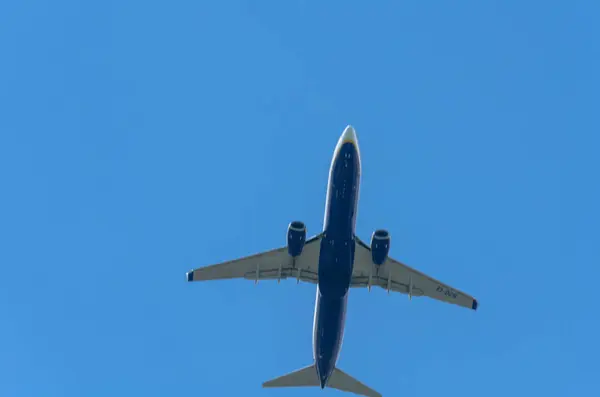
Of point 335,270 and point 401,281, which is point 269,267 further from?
point 401,281

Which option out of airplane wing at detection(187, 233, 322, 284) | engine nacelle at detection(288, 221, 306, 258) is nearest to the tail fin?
airplane wing at detection(187, 233, 322, 284)

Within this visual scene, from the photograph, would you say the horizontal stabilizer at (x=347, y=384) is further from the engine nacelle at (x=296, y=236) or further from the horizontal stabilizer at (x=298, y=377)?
the engine nacelle at (x=296, y=236)

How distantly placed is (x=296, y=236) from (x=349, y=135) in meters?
7.23

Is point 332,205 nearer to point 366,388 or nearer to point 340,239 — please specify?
point 340,239

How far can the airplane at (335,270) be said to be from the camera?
1781 inches

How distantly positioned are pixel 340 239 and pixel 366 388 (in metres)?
12.5

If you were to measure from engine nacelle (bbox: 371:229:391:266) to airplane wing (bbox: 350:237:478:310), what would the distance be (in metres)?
3.25

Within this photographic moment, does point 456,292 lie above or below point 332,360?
above

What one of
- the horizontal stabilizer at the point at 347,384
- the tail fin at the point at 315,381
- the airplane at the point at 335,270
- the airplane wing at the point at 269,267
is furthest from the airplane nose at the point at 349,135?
the horizontal stabilizer at the point at 347,384

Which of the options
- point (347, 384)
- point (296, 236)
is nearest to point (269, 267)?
point (296, 236)

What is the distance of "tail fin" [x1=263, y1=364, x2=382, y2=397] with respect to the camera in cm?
5294

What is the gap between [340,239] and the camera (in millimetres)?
46219

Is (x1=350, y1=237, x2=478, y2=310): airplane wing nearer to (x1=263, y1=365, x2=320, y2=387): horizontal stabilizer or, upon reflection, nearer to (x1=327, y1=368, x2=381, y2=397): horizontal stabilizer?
(x1=327, y1=368, x2=381, y2=397): horizontal stabilizer

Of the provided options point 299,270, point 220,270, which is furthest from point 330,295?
point 220,270
